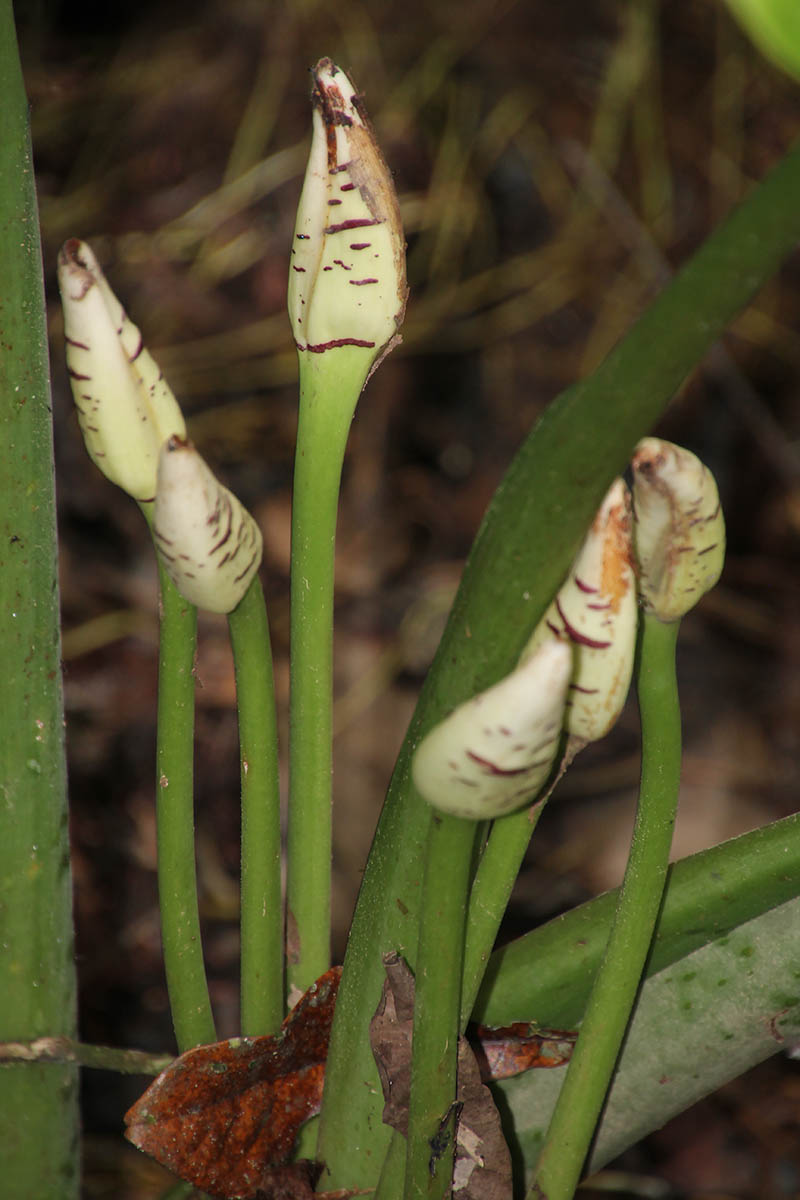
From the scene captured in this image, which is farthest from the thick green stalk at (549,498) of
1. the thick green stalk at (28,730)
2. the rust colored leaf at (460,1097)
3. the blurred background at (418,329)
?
the blurred background at (418,329)

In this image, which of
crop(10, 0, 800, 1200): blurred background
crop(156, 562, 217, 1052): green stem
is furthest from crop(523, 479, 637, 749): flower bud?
crop(10, 0, 800, 1200): blurred background

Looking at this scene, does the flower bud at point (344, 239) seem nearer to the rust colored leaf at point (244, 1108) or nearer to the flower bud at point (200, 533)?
the flower bud at point (200, 533)

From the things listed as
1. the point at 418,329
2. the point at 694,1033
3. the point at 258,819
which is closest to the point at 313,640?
the point at 258,819

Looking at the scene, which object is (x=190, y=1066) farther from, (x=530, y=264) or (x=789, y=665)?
(x=530, y=264)

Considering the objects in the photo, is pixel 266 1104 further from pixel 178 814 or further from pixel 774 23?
pixel 774 23

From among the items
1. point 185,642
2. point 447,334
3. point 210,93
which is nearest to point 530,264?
point 447,334

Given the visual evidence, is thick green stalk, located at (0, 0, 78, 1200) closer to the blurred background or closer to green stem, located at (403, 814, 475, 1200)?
green stem, located at (403, 814, 475, 1200)
